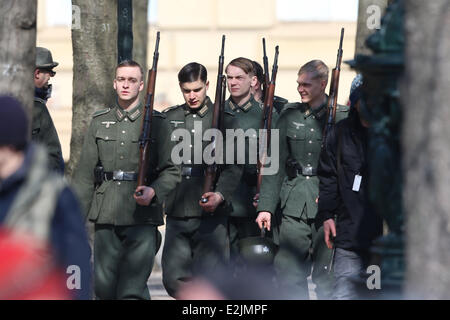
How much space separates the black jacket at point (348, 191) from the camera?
29.8ft

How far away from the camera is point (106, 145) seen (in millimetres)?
9984

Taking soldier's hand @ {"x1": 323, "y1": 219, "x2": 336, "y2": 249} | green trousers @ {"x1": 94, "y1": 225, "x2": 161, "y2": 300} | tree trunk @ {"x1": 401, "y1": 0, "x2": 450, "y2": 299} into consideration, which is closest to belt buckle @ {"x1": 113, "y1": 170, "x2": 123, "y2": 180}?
green trousers @ {"x1": 94, "y1": 225, "x2": 161, "y2": 300}

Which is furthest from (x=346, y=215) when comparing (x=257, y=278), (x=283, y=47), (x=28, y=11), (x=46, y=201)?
(x=283, y=47)

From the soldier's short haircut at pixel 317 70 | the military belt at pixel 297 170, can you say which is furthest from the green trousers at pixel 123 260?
the soldier's short haircut at pixel 317 70

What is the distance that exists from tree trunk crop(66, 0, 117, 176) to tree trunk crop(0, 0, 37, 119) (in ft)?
9.82

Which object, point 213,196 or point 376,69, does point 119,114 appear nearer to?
point 213,196

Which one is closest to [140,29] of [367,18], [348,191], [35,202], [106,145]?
[367,18]

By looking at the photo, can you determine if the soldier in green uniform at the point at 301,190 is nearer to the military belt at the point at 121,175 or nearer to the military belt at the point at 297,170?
the military belt at the point at 297,170

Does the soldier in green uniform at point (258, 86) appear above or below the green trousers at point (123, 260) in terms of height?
above

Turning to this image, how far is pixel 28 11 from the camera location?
857 cm

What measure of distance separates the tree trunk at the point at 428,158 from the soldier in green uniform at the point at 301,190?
5.05 meters

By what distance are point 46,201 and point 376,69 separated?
4.79 ft

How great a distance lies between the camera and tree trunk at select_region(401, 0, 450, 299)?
5508 mm

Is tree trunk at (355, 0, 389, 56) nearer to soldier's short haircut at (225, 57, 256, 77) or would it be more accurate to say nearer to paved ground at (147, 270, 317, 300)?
soldier's short haircut at (225, 57, 256, 77)
